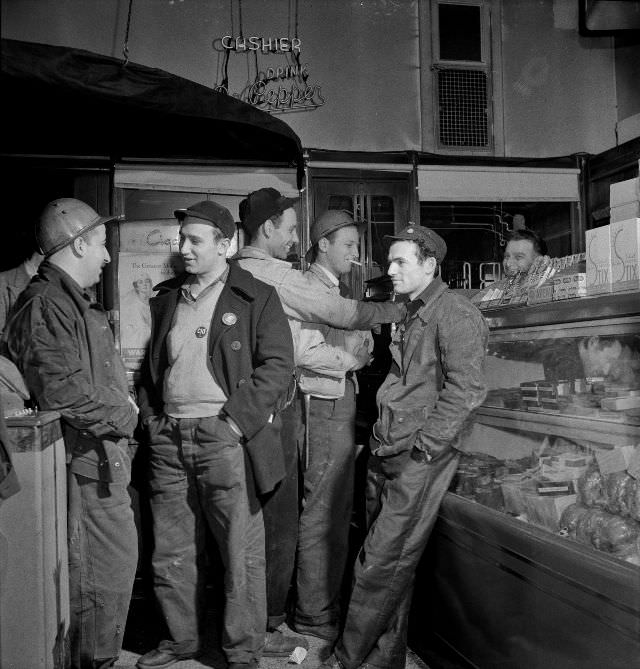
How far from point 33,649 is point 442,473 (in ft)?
5.60

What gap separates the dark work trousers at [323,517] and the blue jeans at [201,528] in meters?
0.46

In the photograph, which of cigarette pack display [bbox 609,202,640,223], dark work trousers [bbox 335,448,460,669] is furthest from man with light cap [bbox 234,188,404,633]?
cigarette pack display [bbox 609,202,640,223]

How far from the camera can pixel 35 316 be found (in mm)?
2793

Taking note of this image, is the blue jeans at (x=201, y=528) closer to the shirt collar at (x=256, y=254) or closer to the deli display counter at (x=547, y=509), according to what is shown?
the deli display counter at (x=547, y=509)

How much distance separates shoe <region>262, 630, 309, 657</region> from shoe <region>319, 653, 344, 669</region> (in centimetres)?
22

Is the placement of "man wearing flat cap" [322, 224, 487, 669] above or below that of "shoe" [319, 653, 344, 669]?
above

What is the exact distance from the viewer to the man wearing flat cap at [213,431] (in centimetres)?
305

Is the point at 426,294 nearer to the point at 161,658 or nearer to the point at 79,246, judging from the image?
the point at 79,246

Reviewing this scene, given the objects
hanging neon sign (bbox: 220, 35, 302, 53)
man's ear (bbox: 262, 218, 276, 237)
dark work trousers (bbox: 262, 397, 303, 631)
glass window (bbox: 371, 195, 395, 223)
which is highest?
hanging neon sign (bbox: 220, 35, 302, 53)

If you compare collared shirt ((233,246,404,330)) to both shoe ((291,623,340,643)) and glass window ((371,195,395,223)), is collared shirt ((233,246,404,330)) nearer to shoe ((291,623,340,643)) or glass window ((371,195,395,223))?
shoe ((291,623,340,643))

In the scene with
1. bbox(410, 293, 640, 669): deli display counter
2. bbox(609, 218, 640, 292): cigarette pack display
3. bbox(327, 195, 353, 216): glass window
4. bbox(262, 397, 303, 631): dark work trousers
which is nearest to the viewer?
bbox(410, 293, 640, 669): deli display counter

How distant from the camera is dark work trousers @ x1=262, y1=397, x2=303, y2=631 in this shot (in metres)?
3.52

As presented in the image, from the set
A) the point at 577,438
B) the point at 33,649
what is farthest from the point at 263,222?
the point at 33,649

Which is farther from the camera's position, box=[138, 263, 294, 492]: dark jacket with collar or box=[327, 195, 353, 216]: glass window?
box=[327, 195, 353, 216]: glass window
